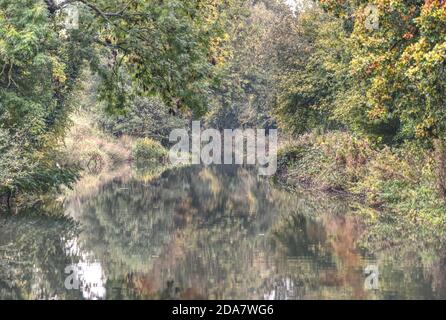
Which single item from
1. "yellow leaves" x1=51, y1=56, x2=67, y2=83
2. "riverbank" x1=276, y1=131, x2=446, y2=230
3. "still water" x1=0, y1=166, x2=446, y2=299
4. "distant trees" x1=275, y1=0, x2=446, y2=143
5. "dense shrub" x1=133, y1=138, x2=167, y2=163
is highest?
"dense shrub" x1=133, y1=138, x2=167, y2=163

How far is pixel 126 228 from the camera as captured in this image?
19.7 metres

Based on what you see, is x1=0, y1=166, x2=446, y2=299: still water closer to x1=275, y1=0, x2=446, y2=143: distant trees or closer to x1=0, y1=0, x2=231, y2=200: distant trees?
x1=275, y1=0, x2=446, y2=143: distant trees

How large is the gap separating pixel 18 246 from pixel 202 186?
2074 cm

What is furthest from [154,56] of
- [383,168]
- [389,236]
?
[383,168]

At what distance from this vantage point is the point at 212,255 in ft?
47.1

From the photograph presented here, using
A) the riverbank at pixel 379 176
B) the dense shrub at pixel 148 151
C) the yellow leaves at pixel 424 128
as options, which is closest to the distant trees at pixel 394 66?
the yellow leaves at pixel 424 128

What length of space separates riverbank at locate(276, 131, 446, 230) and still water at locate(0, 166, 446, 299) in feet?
4.18

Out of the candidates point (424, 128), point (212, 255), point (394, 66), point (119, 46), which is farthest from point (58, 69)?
point (212, 255)

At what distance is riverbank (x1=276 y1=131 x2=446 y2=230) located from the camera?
1931 centimetres

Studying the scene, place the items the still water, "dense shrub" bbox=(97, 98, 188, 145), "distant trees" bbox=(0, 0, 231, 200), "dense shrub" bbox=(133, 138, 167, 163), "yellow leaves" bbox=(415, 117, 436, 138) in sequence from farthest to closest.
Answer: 1. "dense shrub" bbox=(97, 98, 188, 145)
2. "dense shrub" bbox=(133, 138, 167, 163)
3. "yellow leaves" bbox=(415, 117, 436, 138)
4. "distant trees" bbox=(0, 0, 231, 200)
5. the still water

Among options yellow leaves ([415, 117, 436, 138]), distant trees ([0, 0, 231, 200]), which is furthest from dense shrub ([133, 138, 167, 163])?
yellow leaves ([415, 117, 436, 138])

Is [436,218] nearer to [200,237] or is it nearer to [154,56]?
[200,237]

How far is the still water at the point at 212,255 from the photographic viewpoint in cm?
1098

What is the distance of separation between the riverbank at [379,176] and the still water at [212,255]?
1.27 meters
